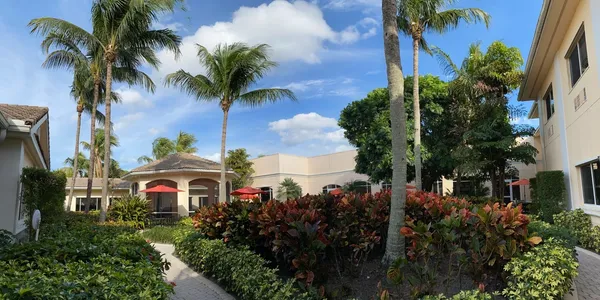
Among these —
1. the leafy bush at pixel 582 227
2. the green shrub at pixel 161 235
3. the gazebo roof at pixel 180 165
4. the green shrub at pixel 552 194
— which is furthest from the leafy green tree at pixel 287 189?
the leafy bush at pixel 582 227

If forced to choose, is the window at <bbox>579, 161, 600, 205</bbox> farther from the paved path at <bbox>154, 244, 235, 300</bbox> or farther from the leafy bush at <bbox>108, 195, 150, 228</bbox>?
the leafy bush at <bbox>108, 195, 150, 228</bbox>

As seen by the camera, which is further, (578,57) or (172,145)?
(172,145)

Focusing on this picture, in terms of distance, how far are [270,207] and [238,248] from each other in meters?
1.08

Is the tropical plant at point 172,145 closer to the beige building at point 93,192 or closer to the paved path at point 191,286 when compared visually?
the beige building at point 93,192

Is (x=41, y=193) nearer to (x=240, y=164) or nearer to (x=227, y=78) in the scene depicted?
(x=227, y=78)

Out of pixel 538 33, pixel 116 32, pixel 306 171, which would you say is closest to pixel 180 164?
pixel 116 32

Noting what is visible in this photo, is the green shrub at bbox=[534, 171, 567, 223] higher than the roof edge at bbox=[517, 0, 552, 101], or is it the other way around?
the roof edge at bbox=[517, 0, 552, 101]

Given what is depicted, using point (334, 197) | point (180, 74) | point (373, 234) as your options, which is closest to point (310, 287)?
point (373, 234)

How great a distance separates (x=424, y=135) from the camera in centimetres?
2242

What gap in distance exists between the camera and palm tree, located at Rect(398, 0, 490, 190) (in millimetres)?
16172

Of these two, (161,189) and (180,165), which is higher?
(180,165)

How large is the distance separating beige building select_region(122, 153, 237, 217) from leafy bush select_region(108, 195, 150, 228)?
328cm

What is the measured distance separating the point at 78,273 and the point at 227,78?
16632 mm

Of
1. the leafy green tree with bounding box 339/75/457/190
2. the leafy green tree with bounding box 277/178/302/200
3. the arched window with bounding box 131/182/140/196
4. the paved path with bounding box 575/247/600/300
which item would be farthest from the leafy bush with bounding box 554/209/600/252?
the leafy green tree with bounding box 277/178/302/200
